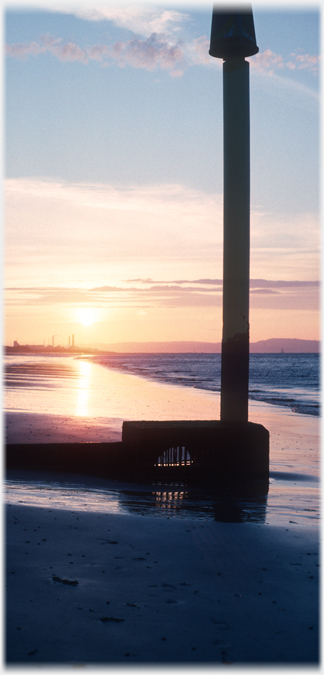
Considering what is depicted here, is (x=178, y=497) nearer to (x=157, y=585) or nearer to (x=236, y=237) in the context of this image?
(x=157, y=585)

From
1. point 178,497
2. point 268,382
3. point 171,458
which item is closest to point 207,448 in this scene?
point 171,458

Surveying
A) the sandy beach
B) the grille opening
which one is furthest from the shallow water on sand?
the grille opening

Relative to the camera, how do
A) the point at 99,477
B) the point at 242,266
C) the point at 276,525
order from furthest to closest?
the point at 242,266, the point at 99,477, the point at 276,525

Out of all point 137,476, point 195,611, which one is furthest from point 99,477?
point 195,611

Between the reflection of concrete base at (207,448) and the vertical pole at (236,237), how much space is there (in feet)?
2.41

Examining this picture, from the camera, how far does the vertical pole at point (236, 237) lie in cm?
1141

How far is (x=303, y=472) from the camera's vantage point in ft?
38.4

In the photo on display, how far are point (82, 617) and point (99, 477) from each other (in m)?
6.38

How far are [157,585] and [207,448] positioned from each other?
231 inches

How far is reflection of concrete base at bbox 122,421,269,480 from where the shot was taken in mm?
10797

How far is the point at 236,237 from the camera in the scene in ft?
37.3

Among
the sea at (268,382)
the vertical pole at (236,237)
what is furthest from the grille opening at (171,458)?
the sea at (268,382)

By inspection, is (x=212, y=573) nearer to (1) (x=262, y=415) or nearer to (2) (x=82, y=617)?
(2) (x=82, y=617)

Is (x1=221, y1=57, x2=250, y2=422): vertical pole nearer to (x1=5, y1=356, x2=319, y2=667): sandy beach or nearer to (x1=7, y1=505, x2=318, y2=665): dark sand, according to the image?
(x1=5, y1=356, x2=319, y2=667): sandy beach
